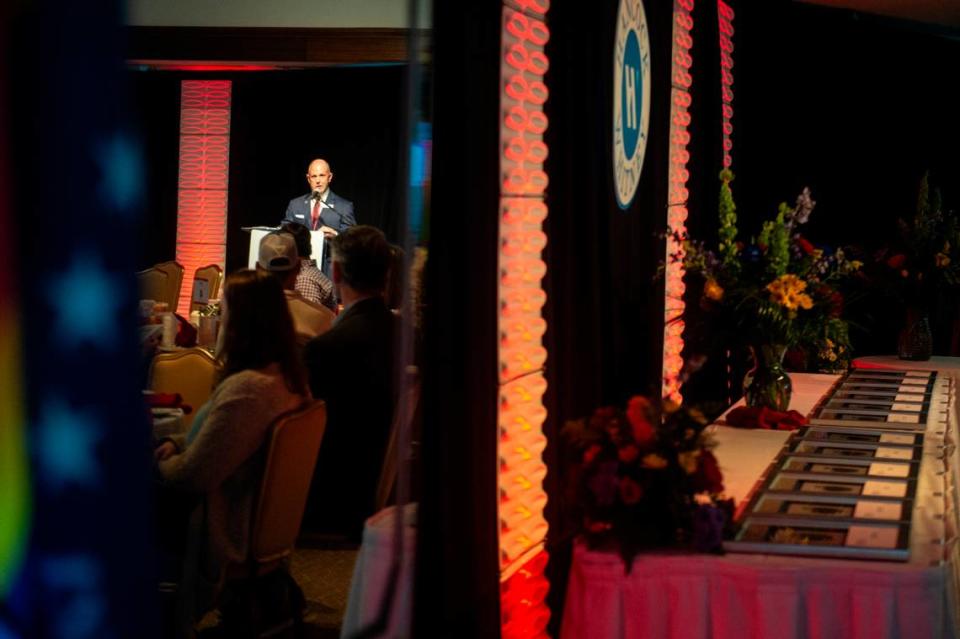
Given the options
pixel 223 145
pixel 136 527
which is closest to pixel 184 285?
pixel 223 145

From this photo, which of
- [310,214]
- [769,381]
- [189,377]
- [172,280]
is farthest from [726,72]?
[310,214]

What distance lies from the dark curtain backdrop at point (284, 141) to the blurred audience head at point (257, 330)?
8103 mm

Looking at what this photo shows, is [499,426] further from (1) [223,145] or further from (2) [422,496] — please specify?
(1) [223,145]

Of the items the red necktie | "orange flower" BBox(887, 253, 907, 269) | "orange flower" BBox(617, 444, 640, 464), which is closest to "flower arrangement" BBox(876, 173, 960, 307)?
"orange flower" BBox(887, 253, 907, 269)

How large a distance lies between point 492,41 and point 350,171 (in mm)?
9355

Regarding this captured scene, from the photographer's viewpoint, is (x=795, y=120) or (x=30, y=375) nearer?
(x=30, y=375)

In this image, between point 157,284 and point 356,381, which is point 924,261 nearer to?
point 356,381

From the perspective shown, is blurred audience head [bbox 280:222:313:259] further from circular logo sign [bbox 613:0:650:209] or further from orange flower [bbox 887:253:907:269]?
orange flower [bbox 887:253:907:269]

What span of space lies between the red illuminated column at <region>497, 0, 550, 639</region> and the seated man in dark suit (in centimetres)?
109

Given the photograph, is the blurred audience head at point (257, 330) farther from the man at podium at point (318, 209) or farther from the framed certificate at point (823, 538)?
the man at podium at point (318, 209)

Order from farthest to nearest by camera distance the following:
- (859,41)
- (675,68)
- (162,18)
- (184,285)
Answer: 1. (184,285)
2. (162,18)
3. (859,41)
4. (675,68)

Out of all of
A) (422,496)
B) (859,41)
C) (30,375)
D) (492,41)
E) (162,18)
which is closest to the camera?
(30,375)

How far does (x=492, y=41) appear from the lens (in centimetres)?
235

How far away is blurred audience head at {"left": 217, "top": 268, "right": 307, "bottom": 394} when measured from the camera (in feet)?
10.1
